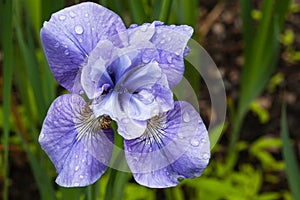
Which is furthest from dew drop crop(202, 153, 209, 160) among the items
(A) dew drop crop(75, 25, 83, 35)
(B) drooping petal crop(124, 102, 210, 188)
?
(A) dew drop crop(75, 25, 83, 35)

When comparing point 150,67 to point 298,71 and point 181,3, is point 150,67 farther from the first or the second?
point 298,71

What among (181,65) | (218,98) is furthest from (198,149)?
(218,98)

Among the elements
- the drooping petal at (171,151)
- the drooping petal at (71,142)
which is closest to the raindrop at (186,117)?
the drooping petal at (171,151)

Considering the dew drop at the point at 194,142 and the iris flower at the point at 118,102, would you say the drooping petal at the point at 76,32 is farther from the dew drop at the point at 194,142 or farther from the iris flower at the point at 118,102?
the dew drop at the point at 194,142

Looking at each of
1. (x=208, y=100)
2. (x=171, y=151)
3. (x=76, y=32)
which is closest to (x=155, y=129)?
(x=171, y=151)

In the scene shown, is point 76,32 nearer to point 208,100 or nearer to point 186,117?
point 186,117

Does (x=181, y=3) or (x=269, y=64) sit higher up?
(x=181, y=3)

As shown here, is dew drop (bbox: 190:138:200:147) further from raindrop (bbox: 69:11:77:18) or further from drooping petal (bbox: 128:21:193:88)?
raindrop (bbox: 69:11:77:18)
